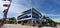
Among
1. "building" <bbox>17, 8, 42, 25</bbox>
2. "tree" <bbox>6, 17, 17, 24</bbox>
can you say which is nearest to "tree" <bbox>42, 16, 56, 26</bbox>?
"building" <bbox>17, 8, 42, 25</bbox>

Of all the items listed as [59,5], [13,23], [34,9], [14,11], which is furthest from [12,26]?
[59,5]

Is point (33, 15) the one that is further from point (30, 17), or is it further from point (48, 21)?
point (48, 21)

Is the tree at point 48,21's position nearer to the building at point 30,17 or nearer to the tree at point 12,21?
the building at point 30,17

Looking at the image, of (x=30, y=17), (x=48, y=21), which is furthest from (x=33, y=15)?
(x=48, y=21)

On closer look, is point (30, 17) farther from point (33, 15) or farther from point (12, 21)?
point (12, 21)

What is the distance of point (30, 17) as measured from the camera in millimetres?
2025

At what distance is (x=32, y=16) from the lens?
2.03 metres

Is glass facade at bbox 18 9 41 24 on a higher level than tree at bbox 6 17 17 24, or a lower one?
higher

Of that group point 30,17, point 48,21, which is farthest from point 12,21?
point 48,21

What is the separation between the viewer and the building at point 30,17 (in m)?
2.03

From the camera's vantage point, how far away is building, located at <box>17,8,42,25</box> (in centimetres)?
203

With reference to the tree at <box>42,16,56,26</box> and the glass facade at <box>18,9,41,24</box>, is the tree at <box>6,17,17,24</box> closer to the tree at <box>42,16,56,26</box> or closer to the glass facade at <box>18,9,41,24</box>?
the glass facade at <box>18,9,41,24</box>

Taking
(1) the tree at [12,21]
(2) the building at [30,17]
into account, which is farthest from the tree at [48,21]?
(1) the tree at [12,21]

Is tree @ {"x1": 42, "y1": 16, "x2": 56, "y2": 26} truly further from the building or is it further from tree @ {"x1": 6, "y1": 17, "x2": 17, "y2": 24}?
tree @ {"x1": 6, "y1": 17, "x2": 17, "y2": 24}
